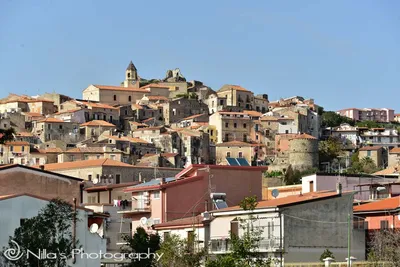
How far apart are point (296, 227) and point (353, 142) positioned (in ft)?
340

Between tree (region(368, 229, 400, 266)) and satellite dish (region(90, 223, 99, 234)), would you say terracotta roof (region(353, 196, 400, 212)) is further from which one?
satellite dish (region(90, 223, 99, 234))

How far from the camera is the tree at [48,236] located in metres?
29.2

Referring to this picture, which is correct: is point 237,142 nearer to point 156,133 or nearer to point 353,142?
point 156,133

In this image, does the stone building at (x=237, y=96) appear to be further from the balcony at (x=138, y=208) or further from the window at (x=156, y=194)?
the window at (x=156, y=194)

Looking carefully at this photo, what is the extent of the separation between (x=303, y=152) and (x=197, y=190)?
74.9 metres

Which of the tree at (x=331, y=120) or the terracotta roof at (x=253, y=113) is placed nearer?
the terracotta roof at (x=253, y=113)

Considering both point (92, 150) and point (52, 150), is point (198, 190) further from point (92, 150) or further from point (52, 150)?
point (52, 150)

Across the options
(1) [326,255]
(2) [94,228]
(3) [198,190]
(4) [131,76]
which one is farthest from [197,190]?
(4) [131,76]

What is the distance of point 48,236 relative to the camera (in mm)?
29922

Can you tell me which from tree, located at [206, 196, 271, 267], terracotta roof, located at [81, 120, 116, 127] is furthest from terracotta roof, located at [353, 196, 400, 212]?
terracotta roof, located at [81, 120, 116, 127]

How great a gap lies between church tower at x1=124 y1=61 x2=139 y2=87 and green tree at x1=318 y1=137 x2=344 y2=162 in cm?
3900

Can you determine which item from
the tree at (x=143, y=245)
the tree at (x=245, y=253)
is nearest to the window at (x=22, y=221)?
the tree at (x=143, y=245)

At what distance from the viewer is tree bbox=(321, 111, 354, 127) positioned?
14262 centimetres

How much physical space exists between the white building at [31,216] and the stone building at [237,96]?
10924cm
